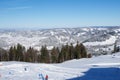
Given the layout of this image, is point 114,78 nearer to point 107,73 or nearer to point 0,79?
point 107,73

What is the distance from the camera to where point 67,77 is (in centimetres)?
2689

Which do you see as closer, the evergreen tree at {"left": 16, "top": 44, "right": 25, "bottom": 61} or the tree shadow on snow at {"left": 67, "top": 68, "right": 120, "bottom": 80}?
the tree shadow on snow at {"left": 67, "top": 68, "right": 120, "bottom": 80}

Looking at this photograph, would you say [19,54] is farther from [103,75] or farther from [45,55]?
[103,75]

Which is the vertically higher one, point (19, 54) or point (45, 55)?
point (19, 54)

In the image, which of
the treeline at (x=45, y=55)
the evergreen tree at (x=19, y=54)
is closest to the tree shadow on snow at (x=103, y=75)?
the treeline at (x=45, y=55)

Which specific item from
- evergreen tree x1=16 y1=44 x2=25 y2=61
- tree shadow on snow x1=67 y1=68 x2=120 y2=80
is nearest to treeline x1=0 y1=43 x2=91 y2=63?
evergreen tree x1=16 y1=44 x2=25 y2=61

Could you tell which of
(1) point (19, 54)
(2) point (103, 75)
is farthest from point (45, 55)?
(2) point (103, 75)

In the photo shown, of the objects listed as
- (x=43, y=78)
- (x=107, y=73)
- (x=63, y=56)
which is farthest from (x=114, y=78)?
(x=63, y=56)

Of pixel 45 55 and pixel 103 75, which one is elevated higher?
pixel 103 75

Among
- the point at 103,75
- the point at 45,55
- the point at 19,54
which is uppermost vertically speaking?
the point at 103,75

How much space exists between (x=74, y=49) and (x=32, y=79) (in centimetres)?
4307

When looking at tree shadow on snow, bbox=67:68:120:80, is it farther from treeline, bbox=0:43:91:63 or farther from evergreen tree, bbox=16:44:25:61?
evergreen tree, bbox=16:44:25:61

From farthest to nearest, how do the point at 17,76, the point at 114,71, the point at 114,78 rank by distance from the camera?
the point at 114,71, the point at 17,76, the point at 114,78

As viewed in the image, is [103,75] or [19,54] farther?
[19,54]
